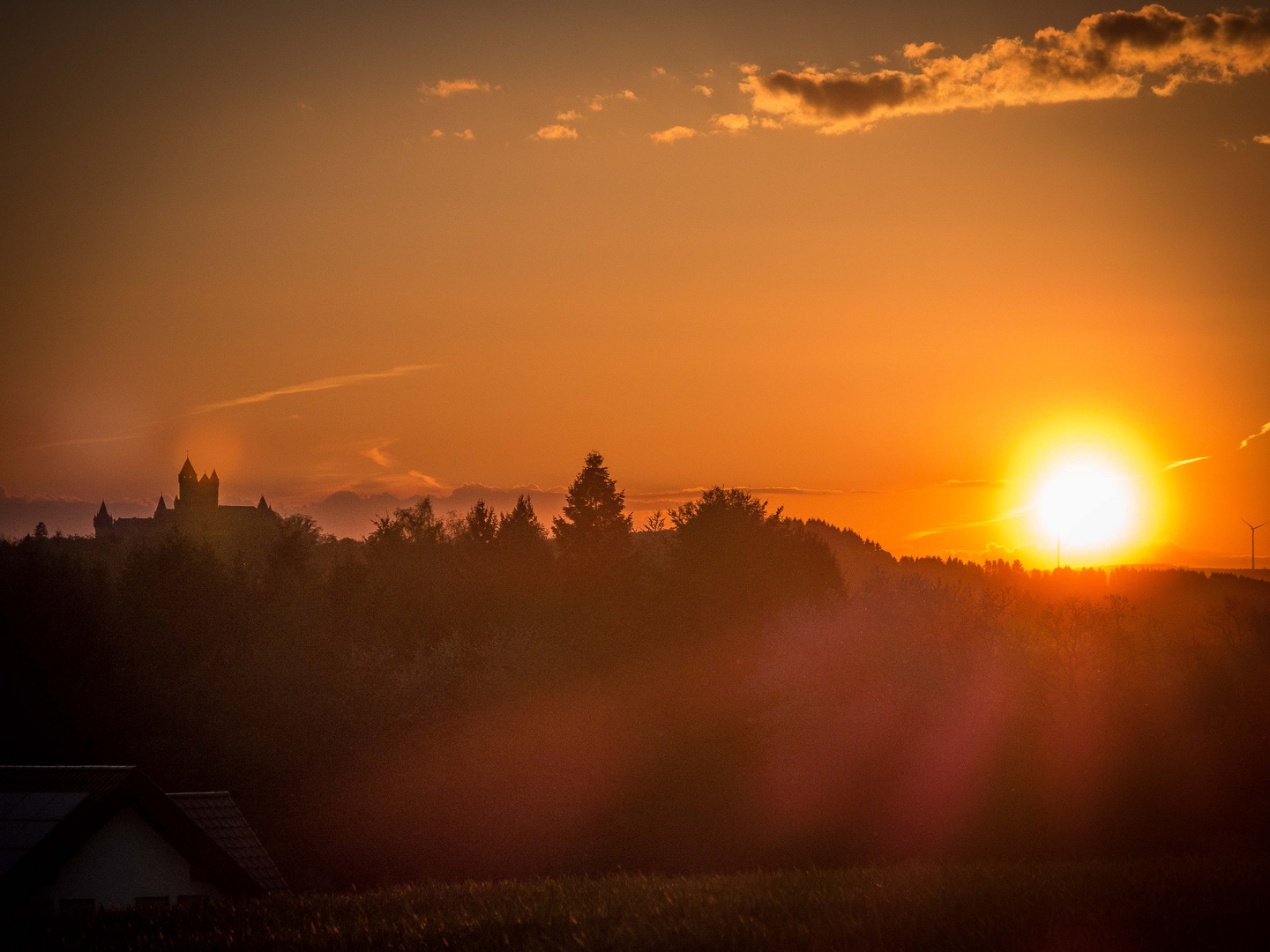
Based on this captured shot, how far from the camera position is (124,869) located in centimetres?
2730

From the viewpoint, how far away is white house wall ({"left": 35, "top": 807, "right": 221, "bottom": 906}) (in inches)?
1043

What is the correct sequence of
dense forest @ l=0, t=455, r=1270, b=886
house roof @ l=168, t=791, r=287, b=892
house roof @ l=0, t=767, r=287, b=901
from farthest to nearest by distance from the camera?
dense forest @ l=0, t=455, r=1270, b=886, house roof @ l=168, t=791, r=287, b=892, house roof @ l=0, t=767, r=287, b=901

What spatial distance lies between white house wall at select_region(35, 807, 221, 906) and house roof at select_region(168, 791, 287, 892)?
124 cm

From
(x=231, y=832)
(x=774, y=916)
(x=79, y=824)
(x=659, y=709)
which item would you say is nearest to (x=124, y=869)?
(x=79, y=824)

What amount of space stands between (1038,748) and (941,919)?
126ft

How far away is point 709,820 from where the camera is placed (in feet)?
168

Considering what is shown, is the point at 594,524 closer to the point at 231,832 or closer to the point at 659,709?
the point at 659,709

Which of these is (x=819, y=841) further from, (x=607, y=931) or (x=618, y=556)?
(x=607, y=931)

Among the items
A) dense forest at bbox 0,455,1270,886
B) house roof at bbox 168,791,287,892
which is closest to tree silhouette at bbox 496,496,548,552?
dense forest at bbox 0,455,1270,886

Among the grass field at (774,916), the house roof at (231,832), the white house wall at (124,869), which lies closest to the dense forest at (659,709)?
the house roof at (231,832)

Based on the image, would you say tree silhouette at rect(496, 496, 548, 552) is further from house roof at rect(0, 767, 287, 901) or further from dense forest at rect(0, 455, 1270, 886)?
house roof at rect(0, 767, 287, 901)

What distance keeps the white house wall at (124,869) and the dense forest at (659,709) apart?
2284cm

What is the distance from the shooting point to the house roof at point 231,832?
3022 centimetres

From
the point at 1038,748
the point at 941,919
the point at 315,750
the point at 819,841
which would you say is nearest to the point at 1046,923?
the point at 941,919
